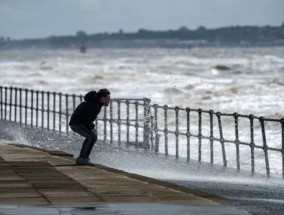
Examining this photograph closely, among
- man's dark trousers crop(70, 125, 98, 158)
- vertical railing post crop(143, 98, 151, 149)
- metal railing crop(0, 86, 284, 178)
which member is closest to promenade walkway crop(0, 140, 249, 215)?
man's dark trousers crop(70, 125, 98, 158)

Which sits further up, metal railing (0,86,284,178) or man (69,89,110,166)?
man (69,89,110,166)

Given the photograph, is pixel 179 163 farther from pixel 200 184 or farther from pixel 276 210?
pixel 276 210

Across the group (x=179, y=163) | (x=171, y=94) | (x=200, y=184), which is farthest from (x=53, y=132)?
(x=171, y=94)

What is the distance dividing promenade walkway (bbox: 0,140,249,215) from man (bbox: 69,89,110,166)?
1.16 ft

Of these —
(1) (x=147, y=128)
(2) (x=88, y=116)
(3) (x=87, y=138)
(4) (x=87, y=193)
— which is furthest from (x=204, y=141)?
(4) (x=87, y=193)

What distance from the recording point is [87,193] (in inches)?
488

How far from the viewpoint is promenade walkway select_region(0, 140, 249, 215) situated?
1094 centimetres

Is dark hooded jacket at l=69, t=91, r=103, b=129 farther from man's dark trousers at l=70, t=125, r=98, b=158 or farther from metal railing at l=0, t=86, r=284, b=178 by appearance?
metal railing at l=0, t=86, r=284, b=178

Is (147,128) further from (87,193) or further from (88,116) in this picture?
(87,193)

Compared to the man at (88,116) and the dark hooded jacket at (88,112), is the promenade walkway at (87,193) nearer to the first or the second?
the man at (88,116)

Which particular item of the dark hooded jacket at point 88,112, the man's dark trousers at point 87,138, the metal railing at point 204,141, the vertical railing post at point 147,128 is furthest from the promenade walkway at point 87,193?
the vertical railing post at point 147,128

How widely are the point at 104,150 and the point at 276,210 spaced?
1137 cm

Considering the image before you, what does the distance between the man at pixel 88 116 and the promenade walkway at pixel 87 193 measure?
1.16 feet

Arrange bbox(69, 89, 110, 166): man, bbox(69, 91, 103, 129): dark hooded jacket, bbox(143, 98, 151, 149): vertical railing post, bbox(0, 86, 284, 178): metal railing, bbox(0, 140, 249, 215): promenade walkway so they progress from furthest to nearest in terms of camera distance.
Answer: bbox(143, 98, 151, 149): vertical railing post → bbox(0, 86, 284, 178): metal railing → bbox(69, 91, 103, 129): dark hooded jacket → bbox(69, 89, 110, 166): man → bbox(0, 140, 249, 215): promenade walkway
